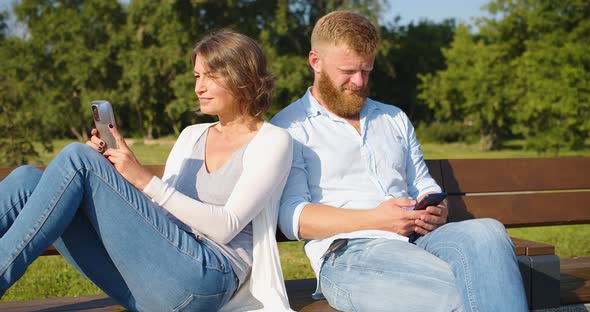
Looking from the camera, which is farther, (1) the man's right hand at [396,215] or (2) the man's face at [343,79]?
(2) the man's face at [343,79]

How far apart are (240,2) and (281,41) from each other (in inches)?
120

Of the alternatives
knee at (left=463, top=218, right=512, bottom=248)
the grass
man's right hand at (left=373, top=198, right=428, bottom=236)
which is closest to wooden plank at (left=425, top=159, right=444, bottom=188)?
man's right hand at (left=373, top=198, right=428, bottom=236)

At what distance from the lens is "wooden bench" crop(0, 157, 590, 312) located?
3.41 m

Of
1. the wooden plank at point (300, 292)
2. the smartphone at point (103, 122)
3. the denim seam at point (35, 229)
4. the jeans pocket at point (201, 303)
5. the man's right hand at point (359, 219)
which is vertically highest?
the smartphone at point (103, 122)

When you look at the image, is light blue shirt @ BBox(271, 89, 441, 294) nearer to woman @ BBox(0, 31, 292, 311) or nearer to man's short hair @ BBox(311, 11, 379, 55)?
woman @ BBox(0, 31, 292, 311)

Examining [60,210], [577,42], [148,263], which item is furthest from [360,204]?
[577,42]

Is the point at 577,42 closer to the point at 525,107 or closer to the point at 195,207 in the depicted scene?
the point at 525,107

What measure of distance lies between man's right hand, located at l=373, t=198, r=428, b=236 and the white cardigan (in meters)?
0.47

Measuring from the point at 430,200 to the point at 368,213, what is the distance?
298 millimetres

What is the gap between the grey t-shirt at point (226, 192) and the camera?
2971 millimetres

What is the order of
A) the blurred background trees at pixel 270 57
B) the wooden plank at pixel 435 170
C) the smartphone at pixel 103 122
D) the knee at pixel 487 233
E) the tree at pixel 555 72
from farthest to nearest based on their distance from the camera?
the blurred background trees at pixel 270 57 → the tree at pixel 555 72 → the wooden plank at pixel 435 170 → the smartphone at pixel 103 122 → the knee at pixel 487 233

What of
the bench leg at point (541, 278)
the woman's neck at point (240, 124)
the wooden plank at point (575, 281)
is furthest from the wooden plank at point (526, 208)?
the woman's neck at point (240, 124)

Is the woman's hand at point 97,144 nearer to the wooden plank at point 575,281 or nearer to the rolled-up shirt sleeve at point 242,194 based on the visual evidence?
the rolled-up shirt sleeve at point 242,194

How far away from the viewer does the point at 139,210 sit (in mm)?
2670
